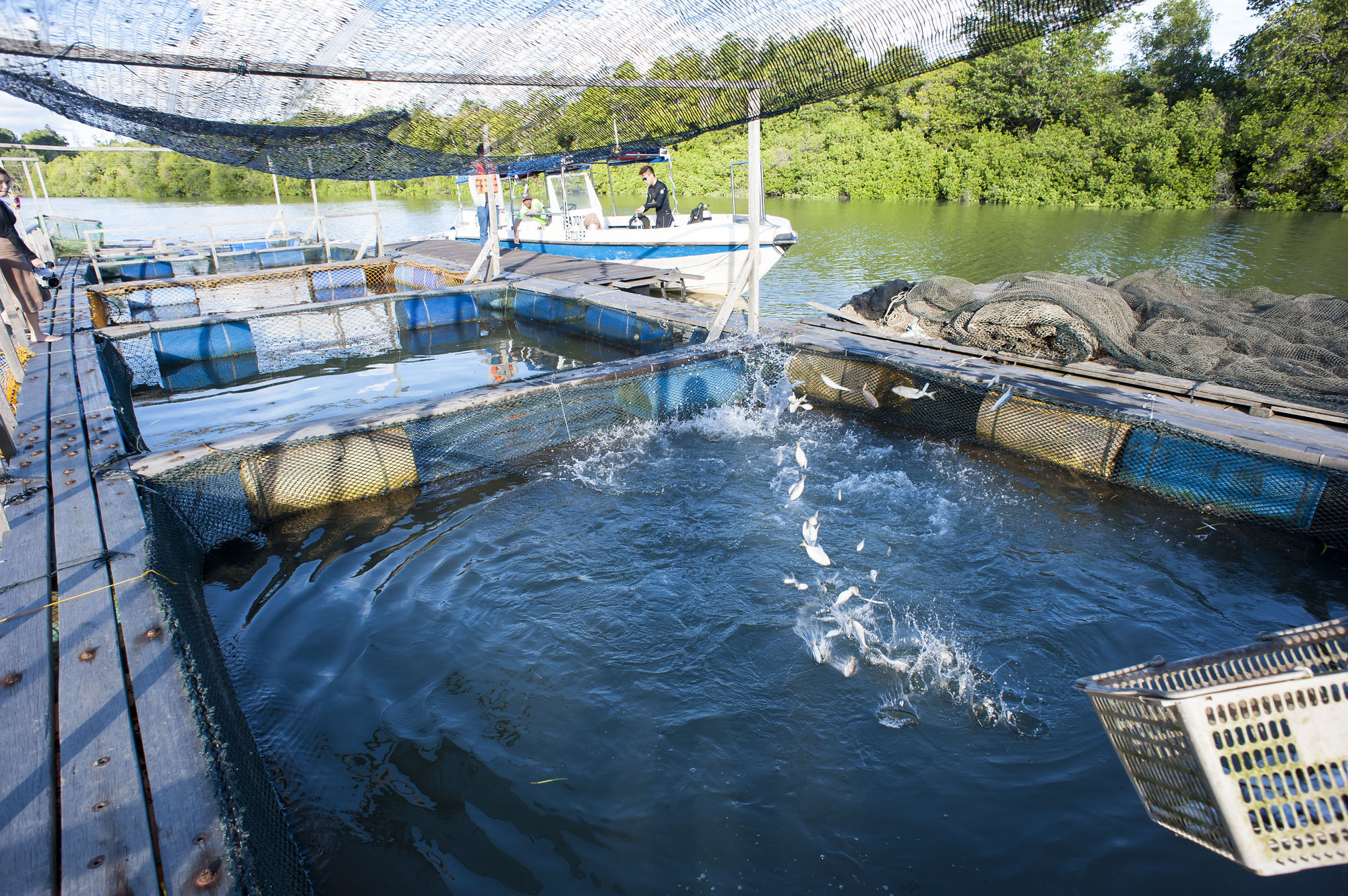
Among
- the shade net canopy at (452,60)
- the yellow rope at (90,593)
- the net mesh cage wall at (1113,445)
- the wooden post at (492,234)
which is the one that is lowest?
the net mesh cage wall at (1113,445)

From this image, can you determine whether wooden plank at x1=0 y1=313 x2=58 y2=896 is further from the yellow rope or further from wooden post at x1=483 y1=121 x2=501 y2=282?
wooden post at x1=483 y1=121 x2=501 y2=282

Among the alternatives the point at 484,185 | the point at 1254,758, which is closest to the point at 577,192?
the point at 484,185

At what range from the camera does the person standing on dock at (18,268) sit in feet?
25.7

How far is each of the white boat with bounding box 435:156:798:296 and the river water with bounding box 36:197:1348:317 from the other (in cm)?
125

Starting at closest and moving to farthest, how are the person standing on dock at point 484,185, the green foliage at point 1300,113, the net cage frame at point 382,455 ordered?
the net cage frame at point 382,455
the person standing on dock at point 484,185
the green foliage at point 1300,113

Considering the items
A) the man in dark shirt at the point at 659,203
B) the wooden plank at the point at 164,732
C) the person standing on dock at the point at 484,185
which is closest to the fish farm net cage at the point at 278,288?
the person standing on dock at the point at 484,185

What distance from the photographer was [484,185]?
12.4m

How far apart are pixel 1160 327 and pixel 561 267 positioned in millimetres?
10890

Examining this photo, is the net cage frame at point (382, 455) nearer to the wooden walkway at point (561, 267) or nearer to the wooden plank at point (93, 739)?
the wooden plank at point (93, 739)

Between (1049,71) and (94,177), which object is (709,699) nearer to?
(1049,71)

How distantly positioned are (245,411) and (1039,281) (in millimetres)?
9670

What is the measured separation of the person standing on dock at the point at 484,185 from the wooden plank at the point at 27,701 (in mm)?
4857

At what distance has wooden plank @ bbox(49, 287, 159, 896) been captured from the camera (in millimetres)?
1942

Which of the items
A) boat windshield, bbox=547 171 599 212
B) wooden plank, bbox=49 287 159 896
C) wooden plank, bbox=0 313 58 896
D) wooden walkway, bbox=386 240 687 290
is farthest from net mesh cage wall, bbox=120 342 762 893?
boat windshield, bbox=547 171 599 212
